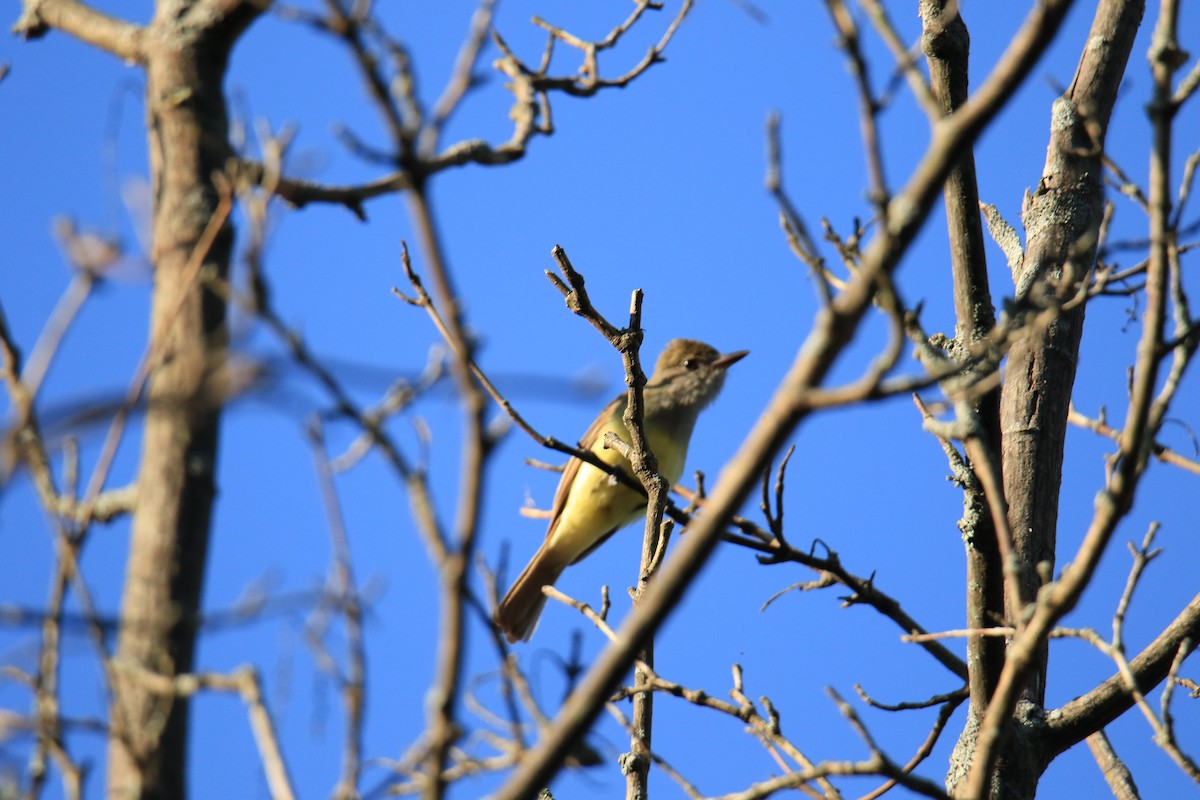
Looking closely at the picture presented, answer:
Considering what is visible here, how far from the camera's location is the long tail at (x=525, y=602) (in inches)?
302

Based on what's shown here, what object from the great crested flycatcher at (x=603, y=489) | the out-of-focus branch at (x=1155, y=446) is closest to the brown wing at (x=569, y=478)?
the great crested flycatcher at (x=603, y=489)

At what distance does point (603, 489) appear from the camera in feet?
24.1

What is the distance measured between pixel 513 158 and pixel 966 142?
10.0ft

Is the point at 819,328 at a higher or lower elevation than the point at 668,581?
higher

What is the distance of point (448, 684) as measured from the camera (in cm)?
163

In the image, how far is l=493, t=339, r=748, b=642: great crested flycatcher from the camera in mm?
7449

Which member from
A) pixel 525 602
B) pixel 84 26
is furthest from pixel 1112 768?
pixel 525 602

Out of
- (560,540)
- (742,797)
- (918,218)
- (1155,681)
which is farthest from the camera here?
(560,540)

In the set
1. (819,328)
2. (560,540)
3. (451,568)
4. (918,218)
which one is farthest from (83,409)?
(560,540)

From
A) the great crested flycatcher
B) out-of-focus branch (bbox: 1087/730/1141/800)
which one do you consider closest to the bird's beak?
the great crested flycatcher

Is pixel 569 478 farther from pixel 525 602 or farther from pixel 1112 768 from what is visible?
pixel 1112 768

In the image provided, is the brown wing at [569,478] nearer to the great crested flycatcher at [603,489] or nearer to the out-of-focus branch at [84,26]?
the great crested flycatcher at [603,489]

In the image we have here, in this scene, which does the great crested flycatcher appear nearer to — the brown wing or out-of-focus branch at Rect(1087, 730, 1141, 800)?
the brown wing

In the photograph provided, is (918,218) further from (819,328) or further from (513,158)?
(513,158)
